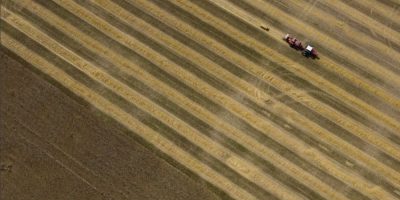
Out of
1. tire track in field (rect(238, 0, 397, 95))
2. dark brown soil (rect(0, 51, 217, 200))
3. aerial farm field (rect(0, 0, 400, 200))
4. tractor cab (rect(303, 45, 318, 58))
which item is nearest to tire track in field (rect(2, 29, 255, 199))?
aerial farm field (rect(0, 0, 400, 200))

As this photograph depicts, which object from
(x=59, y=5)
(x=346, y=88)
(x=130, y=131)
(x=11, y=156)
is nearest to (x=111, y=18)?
(x=59, y=5)

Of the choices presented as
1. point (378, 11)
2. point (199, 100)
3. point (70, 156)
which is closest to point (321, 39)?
point (378, 11)

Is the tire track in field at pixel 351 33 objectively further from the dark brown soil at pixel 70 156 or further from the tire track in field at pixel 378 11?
the dark brown soil at pixel 70 156

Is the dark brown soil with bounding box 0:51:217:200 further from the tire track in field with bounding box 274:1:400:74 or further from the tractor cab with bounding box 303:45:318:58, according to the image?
the tire track in field with bounding box 274:1:400:74

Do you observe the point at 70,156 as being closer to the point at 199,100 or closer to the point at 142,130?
the point at 142,130

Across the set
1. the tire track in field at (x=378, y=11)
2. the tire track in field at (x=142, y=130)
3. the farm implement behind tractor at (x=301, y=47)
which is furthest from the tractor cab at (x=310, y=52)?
the tire track in field at (x=142, y=130)

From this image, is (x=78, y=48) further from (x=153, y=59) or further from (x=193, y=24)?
(x=193, y=24)
